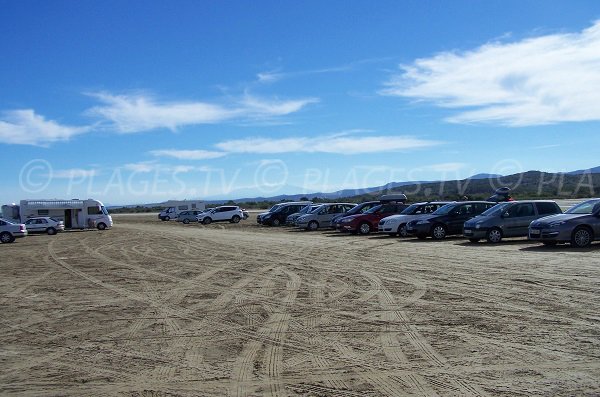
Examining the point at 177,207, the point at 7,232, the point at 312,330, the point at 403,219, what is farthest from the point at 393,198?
the point at 177,207

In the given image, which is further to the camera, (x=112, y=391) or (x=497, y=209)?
(x=497, y=209)

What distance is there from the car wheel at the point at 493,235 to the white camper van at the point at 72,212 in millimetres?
32558

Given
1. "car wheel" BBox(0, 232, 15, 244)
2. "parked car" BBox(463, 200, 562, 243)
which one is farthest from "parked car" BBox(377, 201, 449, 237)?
"car wheel" BBox(0, 232, 15, 244)

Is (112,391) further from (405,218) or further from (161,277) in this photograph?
(405,218)

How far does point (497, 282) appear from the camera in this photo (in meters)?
11.8

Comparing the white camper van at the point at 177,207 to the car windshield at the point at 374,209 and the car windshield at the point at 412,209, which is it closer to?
the car windshield at the point at 374,209

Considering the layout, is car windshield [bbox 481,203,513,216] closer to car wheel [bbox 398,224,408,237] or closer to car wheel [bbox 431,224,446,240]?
car wheel [bbox 431,224,446,240]

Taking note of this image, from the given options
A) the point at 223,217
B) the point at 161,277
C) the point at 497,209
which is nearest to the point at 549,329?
the point at 161,277

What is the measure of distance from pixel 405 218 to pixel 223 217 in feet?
90.6

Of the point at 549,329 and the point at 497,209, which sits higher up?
the point at 497,209

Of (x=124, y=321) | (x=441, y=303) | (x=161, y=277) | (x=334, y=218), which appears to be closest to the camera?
(x=124, y=321)

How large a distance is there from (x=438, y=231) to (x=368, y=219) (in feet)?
19.1

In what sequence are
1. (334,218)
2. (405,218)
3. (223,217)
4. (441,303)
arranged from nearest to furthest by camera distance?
(441,303) → (405,218) → (334,218) → (223,217)

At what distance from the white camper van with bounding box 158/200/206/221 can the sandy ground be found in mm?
51518
